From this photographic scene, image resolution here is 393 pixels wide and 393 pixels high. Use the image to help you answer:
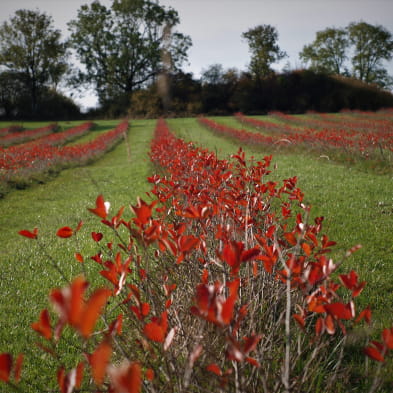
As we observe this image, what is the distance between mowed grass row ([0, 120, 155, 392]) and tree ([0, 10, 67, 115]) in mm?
36134

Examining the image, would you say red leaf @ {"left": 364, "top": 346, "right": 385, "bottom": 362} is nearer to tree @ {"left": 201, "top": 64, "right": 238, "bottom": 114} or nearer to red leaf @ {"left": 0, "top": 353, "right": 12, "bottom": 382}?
red leaf @ {"left": 0, "top": 353, "right": 12, "bottom": 382}

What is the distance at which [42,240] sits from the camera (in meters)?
5.00

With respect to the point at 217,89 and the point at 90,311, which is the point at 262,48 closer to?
the point at 217,89

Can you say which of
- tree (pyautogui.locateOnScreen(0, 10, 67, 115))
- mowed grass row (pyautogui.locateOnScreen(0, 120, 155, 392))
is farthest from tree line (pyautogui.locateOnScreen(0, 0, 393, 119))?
mowed grass row (pyautogui.locateOnScreen(0, 120, 155, 392))

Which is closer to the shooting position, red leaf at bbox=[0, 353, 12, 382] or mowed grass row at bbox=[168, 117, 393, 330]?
red leaf at bbox=[0, 353, 12, 382]

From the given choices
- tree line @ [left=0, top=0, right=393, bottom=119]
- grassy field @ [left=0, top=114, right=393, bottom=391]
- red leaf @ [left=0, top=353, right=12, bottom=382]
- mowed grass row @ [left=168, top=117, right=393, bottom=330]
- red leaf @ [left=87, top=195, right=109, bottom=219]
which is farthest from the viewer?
tree line @ [left=0, top=0, right=393, bottom=119]

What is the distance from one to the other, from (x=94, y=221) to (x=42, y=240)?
3.69 feet

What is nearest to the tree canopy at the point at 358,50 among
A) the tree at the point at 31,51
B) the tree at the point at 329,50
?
the tree at the point at 329,50

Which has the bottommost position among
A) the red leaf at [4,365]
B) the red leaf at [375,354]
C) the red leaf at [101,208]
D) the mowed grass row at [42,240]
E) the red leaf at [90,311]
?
the mowed grass row at [42,240]

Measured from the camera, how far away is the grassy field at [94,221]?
3.03 m

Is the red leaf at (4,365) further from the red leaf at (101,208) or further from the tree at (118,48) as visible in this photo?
the tree at (118,48)

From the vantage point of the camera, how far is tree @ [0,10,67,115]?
134 feet

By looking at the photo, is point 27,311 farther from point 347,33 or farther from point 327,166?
point 347,33

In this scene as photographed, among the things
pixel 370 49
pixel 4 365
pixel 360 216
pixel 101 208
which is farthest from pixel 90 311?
pixel 370 49
